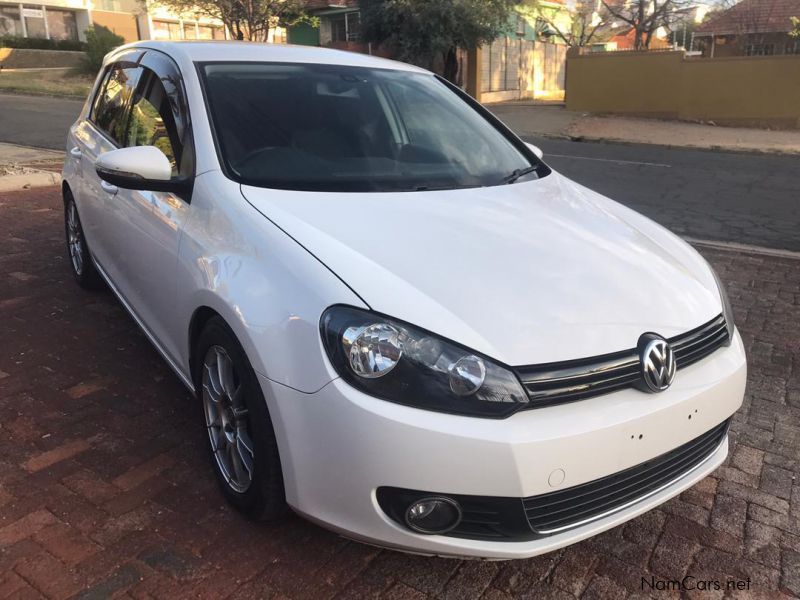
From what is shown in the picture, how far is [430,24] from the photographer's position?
2184 cm

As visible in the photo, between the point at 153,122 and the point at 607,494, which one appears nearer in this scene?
the point at 607,494

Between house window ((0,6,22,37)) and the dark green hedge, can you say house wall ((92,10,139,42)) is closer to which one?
the dark green hedge

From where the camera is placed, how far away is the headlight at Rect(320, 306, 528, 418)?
1.94 meters

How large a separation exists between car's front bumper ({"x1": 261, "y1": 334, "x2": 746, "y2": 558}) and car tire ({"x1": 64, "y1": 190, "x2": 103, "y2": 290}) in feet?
10.2

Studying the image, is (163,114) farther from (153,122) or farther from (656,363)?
(656,363)

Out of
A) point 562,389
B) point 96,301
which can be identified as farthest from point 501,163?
point 96,301

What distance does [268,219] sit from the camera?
2.39 metres

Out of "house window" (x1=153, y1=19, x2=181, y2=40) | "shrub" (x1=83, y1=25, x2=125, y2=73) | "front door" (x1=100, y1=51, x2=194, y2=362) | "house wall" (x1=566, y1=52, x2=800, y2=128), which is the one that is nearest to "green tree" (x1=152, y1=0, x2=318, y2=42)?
"shrub" (x1=83, y1=25, x2=125, y2=73)

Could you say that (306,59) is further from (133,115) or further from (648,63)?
(648,63)

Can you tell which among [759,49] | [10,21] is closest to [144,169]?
[759,49]

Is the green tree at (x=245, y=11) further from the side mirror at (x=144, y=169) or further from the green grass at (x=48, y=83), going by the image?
the side mirror at (x=144, y=169)

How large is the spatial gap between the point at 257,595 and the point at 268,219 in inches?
48.6

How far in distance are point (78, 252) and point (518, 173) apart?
320cm

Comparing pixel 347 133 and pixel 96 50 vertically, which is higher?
pixel 96 50
